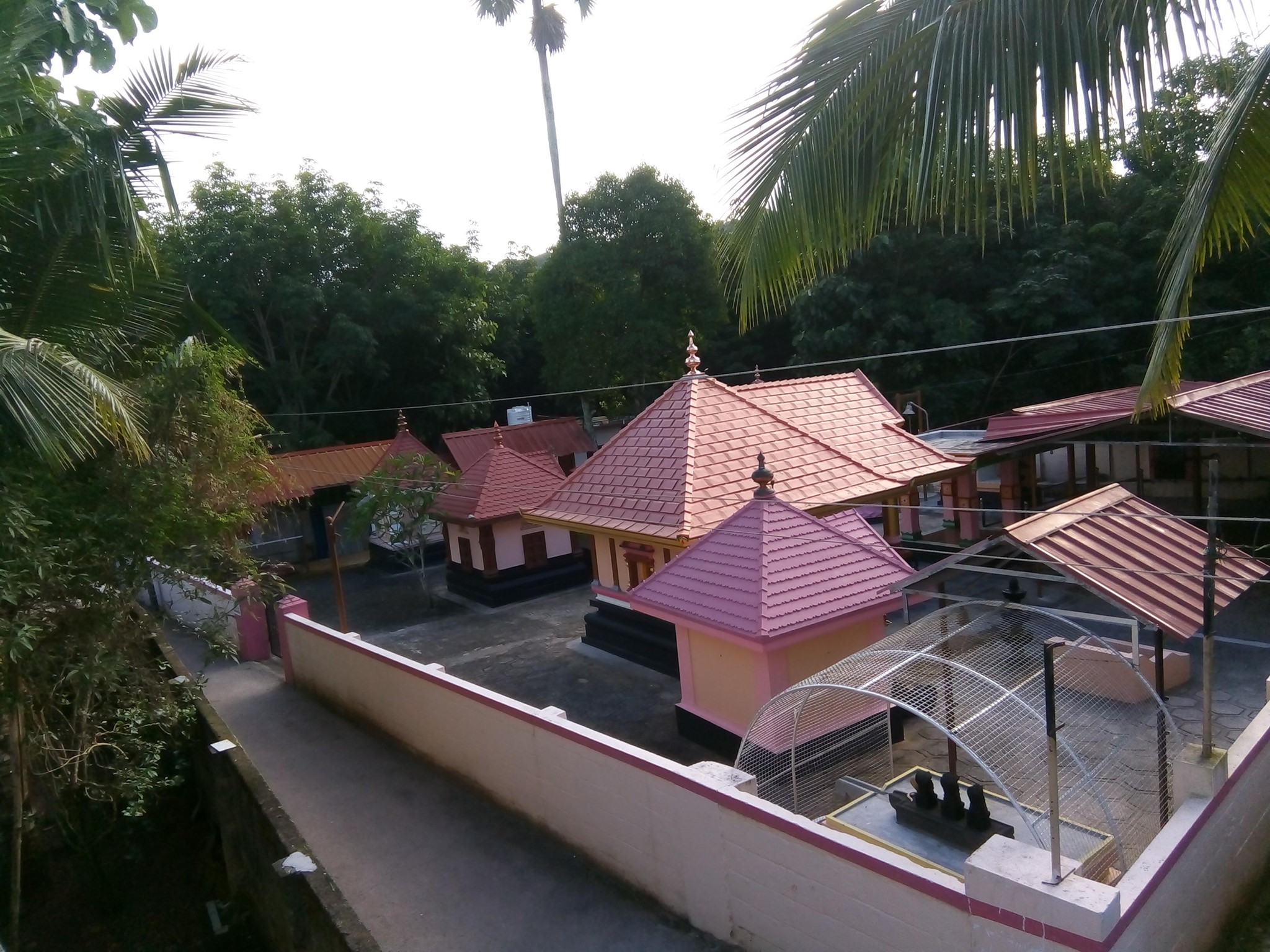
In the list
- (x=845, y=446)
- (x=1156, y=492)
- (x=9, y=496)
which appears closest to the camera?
(x=9, y=496)

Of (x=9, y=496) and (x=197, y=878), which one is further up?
(x=9, y=496)

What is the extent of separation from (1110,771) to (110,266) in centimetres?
940

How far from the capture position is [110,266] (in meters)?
6.54

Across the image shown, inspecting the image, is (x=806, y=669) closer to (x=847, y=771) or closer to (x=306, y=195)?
(x=847, y=771)

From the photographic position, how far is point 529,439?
26.6 m

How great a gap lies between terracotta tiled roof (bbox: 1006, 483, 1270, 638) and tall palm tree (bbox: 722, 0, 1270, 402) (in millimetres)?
4391

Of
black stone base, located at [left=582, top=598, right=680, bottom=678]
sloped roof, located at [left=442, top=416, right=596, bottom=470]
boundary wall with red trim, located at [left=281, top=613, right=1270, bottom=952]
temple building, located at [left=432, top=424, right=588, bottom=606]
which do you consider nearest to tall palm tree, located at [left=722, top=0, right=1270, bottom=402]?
boundary wall with red trim, located at [left=281, top=613, right=1270, bottom=952]

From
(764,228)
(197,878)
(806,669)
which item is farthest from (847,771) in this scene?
(197,878)

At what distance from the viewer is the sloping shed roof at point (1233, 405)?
13.5m

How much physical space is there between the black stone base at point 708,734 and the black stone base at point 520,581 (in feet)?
27.4

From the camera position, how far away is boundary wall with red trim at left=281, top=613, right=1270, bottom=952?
14.6 ft

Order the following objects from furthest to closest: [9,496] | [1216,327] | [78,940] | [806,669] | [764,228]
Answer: [1216,327]
[806,669]
[78,940]
[9,496]
[764,228]

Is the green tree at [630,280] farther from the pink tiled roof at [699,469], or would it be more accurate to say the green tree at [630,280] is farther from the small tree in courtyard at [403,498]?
the pink tiled roof at [699,469]

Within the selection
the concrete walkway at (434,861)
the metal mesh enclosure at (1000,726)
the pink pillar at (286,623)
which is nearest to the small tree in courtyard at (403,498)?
the pink pillar at (286,623)
